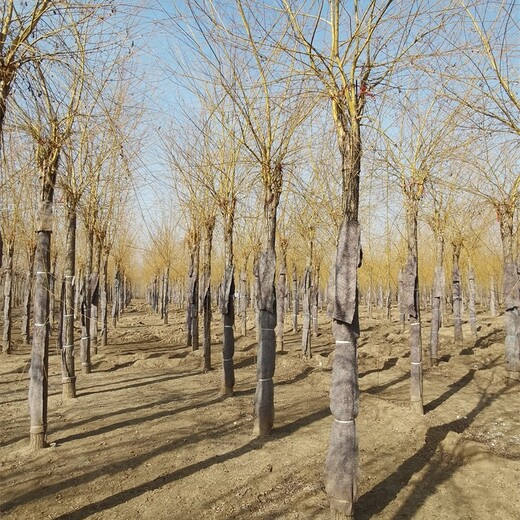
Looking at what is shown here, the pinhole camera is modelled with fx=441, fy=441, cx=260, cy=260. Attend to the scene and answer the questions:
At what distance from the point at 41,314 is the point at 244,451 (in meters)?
3.08

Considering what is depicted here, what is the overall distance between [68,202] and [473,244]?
1466 cm

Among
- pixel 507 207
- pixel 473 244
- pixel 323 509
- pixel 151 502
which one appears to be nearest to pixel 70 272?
pixel 151 502

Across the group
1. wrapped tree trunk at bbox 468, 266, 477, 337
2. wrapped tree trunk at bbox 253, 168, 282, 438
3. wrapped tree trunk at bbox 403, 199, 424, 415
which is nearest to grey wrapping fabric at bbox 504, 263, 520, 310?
wrapped tree trunk at bbox 403, 199, 424, 415

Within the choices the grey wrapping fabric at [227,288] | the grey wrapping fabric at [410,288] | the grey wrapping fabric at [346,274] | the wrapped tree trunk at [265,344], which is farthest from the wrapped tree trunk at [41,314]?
the grey wrapping fabric at [410,288]

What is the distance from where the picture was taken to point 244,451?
5.54m

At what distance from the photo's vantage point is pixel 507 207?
9477mm

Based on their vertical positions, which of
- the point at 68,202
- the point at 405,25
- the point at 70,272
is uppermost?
the point at 405,25

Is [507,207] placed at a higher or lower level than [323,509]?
higher

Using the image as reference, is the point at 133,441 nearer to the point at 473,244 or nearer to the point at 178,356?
the point at 178,356

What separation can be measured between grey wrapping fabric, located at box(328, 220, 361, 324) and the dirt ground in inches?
73.9

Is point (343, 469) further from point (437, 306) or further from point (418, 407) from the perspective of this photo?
point (437, 306)

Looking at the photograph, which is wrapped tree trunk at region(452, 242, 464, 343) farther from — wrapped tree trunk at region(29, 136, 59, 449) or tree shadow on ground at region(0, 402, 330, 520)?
wrapped tree trunk at region(29, 136, 59, 449)

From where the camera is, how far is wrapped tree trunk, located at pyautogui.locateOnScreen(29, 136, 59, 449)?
551 cm

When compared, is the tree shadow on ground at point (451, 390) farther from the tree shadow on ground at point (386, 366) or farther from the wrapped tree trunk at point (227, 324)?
the wrapped tree trunk at point (227, 324)
